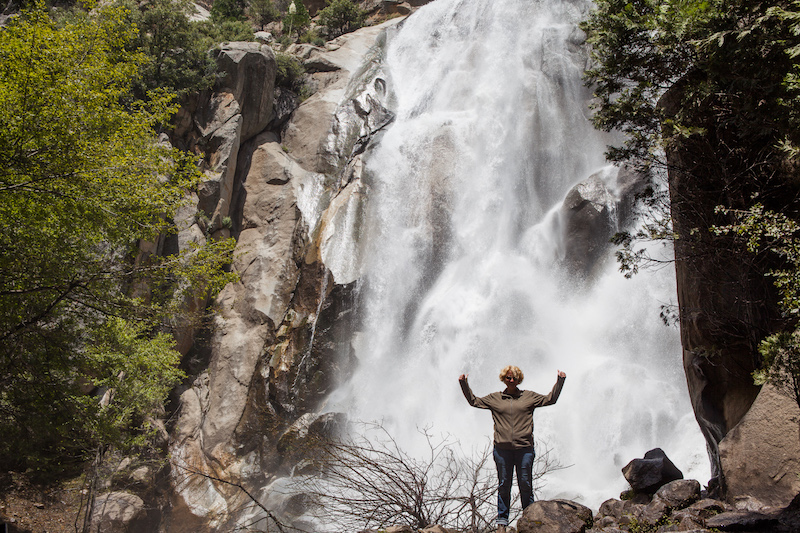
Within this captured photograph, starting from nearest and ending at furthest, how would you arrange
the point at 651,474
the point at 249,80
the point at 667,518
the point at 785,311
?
1. the point at 785,311
2. the point at 667,518
3. the point at 651,474
4. the point at 249,80

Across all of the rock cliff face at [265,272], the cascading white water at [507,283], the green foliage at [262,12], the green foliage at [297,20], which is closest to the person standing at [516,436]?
the cascading white water at [507,283]

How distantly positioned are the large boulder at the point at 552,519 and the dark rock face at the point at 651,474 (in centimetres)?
267

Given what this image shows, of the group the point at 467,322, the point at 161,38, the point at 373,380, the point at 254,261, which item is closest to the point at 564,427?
the point at 467,322

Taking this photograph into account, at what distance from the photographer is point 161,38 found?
73.0 feet

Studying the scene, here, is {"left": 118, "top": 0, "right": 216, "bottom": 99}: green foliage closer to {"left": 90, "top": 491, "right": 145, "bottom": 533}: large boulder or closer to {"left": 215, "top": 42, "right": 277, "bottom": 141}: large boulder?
{"left": 215, "top": 42, "right": 277, "bottom": 141}: large boulder

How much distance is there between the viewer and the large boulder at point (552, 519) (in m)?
4.59

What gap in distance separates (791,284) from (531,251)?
12.0 metres

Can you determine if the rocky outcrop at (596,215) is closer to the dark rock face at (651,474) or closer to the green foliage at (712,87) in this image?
the green foliage at (712,87)

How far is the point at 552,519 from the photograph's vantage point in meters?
4.65

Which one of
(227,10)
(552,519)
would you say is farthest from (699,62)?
(227,10)

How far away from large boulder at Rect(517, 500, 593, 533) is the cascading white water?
6716 millimetres

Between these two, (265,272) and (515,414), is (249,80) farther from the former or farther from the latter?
(515,414)

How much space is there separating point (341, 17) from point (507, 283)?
24.1 metres

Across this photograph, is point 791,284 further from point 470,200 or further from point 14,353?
point 470,200
